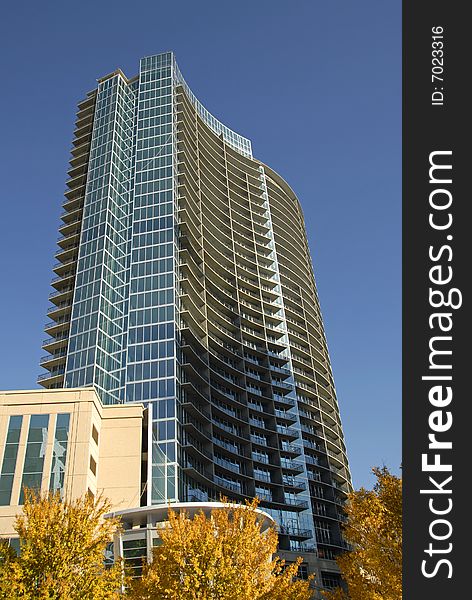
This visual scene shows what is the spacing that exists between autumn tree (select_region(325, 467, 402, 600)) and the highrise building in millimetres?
30303

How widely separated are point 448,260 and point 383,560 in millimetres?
24188

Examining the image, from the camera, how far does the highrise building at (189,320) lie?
75562 mm

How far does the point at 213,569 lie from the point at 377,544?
9032mm

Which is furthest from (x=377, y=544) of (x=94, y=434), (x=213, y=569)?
(x=94, y=434)

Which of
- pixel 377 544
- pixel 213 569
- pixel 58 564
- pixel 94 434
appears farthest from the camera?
pixel 94 434

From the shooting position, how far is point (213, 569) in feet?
87.2

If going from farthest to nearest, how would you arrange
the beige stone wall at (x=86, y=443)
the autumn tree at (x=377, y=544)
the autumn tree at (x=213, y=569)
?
1. the beige stone wall at (x=86, y=443)
2. the autumn tree at (x=377, y=544)
3. the autumn tree at (x=213, y=569)

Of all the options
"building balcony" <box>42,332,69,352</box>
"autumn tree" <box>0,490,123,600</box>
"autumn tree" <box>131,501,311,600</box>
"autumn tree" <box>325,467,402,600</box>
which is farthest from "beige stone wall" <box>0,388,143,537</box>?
"building balcony" <box>42,332,69,352</box>

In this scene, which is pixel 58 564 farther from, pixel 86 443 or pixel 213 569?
pixel 86 443

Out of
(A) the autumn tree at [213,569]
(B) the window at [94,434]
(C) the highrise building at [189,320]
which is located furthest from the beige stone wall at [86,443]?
(A) the autumn tree at [213,569]

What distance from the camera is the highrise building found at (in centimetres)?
7556

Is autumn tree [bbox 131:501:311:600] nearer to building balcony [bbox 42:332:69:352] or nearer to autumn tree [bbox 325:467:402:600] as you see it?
autumn tree [bbox 325:467:402:600]

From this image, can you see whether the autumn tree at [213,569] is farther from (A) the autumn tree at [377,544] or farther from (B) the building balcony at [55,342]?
(B) the building balcony at [55,342]

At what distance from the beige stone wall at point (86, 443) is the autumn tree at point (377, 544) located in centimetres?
2116
